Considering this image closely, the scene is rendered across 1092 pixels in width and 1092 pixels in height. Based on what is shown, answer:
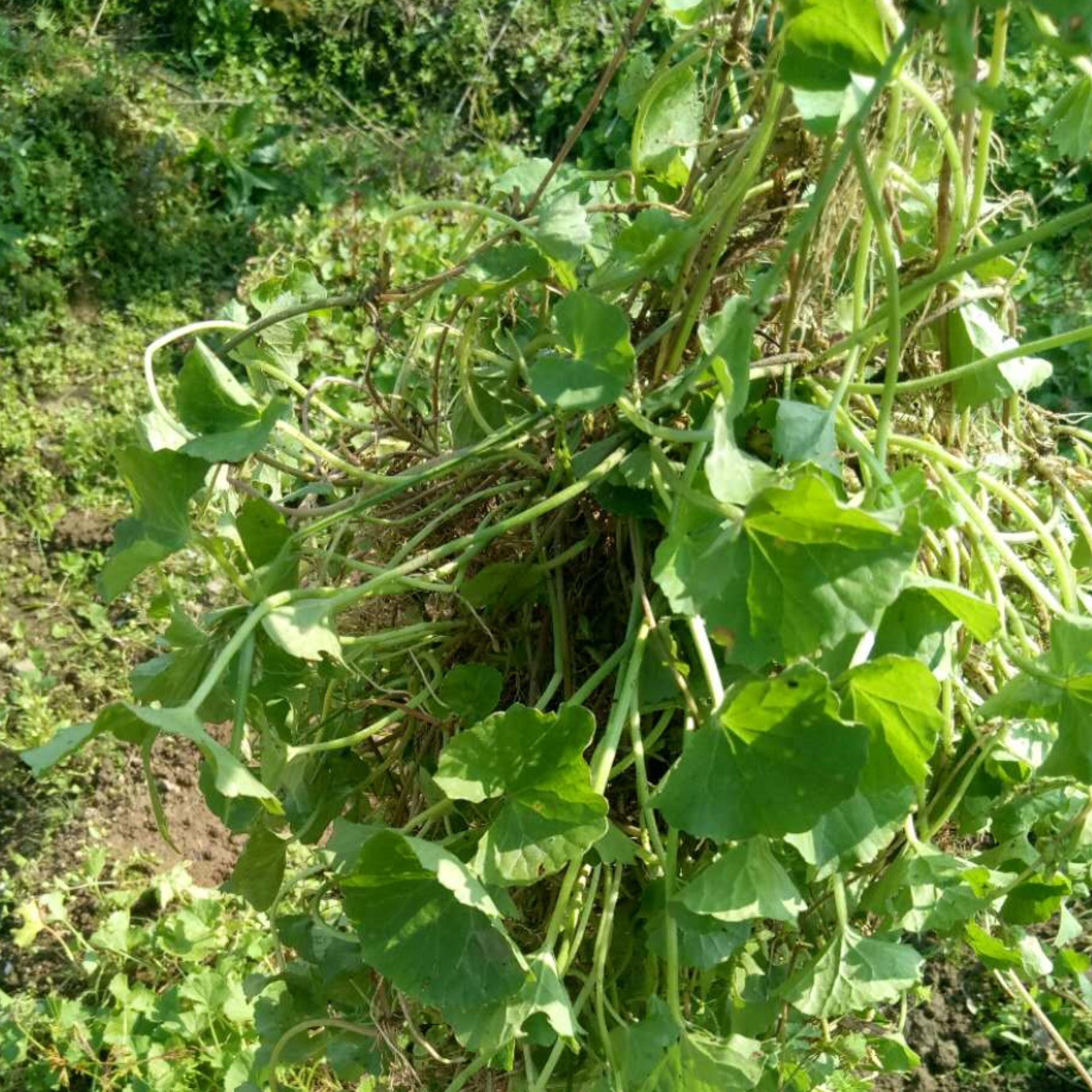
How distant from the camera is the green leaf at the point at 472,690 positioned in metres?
0.82

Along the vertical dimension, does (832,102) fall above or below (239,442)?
above

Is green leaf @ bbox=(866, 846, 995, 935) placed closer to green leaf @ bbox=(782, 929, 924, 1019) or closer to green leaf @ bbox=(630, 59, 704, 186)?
green leaf @ bbox=(782, 929, 924, 1019)

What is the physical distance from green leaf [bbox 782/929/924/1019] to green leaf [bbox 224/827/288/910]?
0.39 m

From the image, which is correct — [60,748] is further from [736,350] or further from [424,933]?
[736,350]

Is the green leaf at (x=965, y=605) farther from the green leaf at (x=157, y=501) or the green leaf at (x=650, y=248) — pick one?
the green leaf at (x=157, y=501)

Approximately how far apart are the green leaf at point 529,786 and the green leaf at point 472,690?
0.32 feet

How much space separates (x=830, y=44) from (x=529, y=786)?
421 mm

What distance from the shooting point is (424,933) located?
2.37ft

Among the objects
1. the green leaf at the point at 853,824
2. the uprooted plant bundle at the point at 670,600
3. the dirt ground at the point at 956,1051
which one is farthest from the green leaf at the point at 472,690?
the dirt ground at the point at 956,1051

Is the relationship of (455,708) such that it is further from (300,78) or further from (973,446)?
(300,78)

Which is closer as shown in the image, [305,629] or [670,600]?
[670,600]

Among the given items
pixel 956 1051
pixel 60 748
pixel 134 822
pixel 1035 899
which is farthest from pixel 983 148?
pixel 134 822

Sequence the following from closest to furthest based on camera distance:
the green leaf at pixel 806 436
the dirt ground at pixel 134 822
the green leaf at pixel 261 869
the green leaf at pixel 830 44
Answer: the green leaf at pixel 830 44, the green leaf at pixel 806 436, the green leaf at pixel 261 869, the dirt ground at pixel 134 822

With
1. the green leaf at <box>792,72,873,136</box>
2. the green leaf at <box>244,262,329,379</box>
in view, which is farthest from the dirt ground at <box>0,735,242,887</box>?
the green leaf at <box>792,72,873,136</box>
